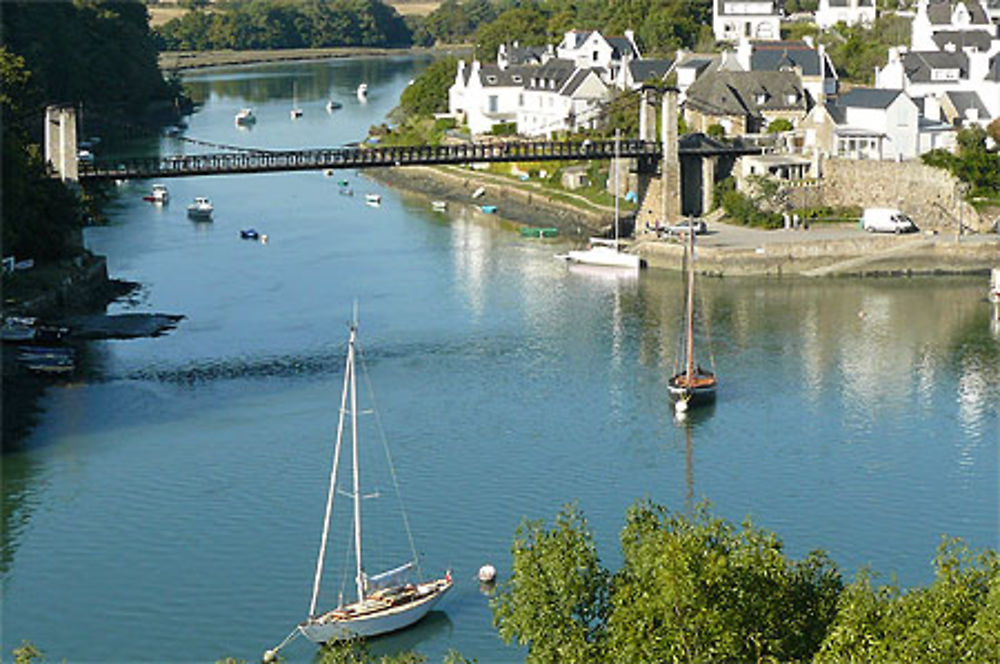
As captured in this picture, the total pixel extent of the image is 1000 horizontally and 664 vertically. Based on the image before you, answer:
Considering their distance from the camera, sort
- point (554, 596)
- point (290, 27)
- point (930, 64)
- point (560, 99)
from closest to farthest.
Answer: point (554, 596), point (930, 64), point (560, 99), point (290, 27)

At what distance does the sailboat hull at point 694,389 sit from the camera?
1375 inches

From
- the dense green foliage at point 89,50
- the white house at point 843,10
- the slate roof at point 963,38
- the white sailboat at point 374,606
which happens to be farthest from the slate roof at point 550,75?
the white sailboat at point 374,606

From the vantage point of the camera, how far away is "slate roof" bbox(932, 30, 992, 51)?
6151 cm

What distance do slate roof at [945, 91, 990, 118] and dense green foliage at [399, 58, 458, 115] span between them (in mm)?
25978

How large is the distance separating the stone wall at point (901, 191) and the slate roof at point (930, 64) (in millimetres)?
6593

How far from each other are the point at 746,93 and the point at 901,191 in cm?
782

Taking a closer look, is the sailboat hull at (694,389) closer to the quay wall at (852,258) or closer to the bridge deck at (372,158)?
the quay wall at (852,258)

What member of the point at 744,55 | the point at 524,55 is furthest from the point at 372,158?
the point at 524,55

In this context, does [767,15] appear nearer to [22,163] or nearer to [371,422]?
[22,163]

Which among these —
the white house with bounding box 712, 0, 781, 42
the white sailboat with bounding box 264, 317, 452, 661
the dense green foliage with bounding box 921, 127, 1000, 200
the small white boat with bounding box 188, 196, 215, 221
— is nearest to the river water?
the white sailboat with bounding box 264, 317, 452, 661

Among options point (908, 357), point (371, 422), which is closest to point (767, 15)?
point (908, 357)

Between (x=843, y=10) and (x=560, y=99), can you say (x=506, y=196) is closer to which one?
(x=560, y=99)

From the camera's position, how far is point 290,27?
140m

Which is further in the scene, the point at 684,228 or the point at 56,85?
the point at 56,85
